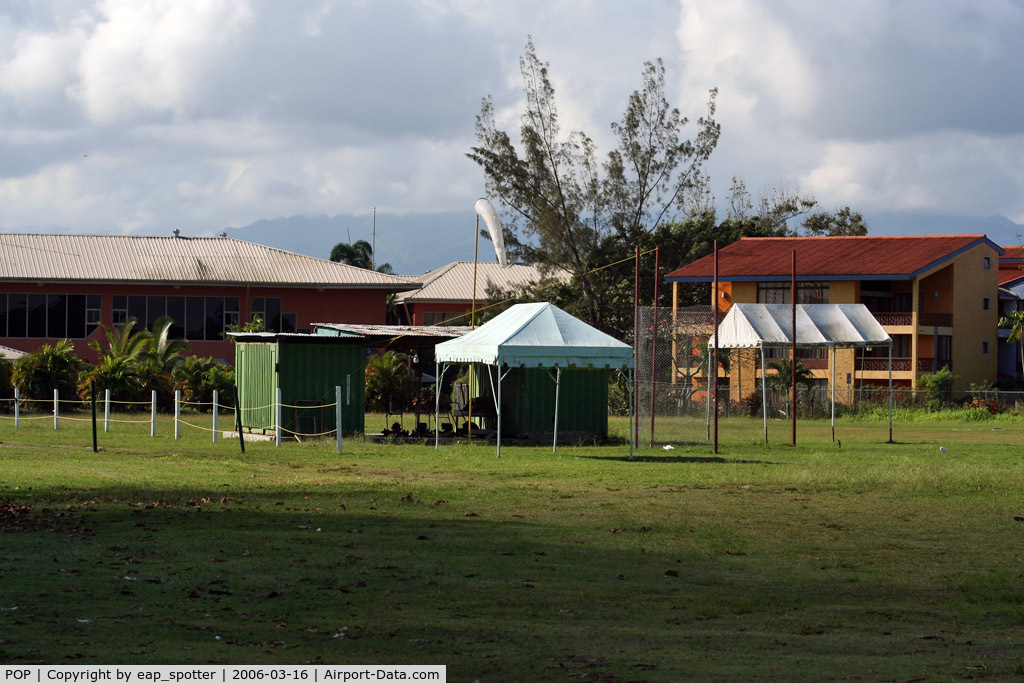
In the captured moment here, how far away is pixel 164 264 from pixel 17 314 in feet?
22.4

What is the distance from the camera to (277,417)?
27.1 m

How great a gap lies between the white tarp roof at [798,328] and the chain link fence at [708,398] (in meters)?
0.78

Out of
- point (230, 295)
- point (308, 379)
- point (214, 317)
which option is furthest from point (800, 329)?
point (214, 317)

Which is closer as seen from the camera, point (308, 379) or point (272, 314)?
point (308, 379)

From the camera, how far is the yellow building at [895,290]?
51.0 m

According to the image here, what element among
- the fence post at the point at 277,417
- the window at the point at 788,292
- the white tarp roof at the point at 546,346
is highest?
the window at the point at 788,292

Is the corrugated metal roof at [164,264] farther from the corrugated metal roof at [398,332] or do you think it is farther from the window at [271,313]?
the corrugated metal roof at [398,332]

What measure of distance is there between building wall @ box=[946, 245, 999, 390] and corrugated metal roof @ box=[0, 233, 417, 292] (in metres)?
24.8

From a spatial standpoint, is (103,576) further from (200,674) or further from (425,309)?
(425,309)

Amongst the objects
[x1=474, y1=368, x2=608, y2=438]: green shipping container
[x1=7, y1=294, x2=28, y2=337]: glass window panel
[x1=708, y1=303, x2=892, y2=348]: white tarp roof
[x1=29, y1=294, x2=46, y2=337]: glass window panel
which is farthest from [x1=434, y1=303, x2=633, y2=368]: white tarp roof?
[x1=7, y1=294, x2=28, y2=337]: glass window panel

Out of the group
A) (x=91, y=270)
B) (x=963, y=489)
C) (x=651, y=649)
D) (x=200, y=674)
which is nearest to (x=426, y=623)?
(x=651, y=649)

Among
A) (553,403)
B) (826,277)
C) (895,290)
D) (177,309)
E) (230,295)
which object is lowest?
(553,403)

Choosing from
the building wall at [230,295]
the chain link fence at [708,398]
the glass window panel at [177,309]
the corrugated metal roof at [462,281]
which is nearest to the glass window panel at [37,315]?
the building wall at [230,295]

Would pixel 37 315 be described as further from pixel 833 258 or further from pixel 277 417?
pixel 833 258
